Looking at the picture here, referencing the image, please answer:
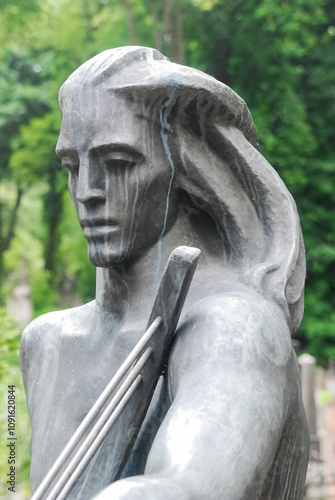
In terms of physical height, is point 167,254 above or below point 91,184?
below

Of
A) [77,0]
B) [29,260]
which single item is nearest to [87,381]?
[77,0]

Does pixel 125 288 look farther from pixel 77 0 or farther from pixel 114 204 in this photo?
pixel 77 0

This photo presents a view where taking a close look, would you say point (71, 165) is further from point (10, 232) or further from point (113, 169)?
point (10, 232)

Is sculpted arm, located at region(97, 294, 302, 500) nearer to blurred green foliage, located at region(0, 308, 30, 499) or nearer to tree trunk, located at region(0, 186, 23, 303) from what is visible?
blurred green foliage, located at region(0, 308, 30, 499)

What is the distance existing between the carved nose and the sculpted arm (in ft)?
1.38

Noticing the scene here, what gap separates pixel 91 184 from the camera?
2.14 meters

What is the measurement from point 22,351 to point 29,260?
876 inches

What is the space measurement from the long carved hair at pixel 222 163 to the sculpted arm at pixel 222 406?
0.78 ft

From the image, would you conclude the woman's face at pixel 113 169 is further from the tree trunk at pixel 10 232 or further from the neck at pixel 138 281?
the tree trunk at pixel 10 232

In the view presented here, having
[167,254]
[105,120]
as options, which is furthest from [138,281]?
[105,120]

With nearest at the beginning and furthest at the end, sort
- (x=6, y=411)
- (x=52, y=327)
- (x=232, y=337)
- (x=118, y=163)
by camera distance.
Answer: (x=232, y=337), (x=118, y=163), (x=52, y=327), (x=6, y=411)

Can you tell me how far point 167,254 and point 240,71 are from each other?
1267 centimetres

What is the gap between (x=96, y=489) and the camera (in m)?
2.01

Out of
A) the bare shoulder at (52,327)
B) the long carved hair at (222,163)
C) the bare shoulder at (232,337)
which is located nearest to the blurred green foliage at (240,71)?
the bare shoulder at (52,327)
